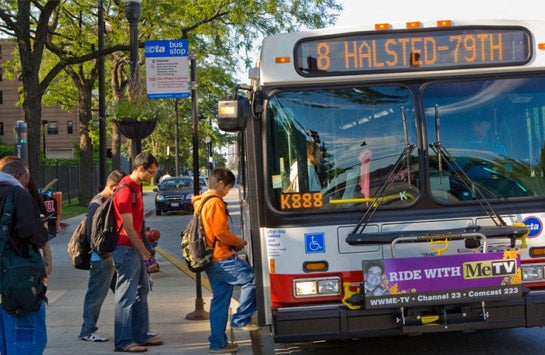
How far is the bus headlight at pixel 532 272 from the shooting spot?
698 cm

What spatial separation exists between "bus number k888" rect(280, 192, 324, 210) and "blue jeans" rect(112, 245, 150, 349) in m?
1.72

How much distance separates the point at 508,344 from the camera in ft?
27.3

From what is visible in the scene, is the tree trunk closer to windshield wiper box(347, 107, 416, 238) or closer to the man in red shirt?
the man in red shirt

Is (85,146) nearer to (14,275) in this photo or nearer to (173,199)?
(173,199)

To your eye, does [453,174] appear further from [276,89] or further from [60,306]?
[60,306]

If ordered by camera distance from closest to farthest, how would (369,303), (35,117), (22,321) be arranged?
(22,321) < (369,303) < (35,117)

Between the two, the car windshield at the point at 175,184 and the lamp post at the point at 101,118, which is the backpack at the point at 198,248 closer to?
the lamp post at the point at 101,118

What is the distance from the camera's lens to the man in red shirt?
7.76 meters

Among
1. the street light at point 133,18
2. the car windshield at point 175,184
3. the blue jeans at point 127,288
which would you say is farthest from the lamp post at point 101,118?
the blue jeans at point 127,288

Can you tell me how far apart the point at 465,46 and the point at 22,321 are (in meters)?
4.12

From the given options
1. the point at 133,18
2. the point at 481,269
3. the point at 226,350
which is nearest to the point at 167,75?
the point at 133,18

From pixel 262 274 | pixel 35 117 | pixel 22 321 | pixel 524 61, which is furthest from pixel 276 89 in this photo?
pixel 35 117

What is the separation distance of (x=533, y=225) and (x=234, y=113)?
260 cm

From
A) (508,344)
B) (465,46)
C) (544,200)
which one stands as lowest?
(508,344)
